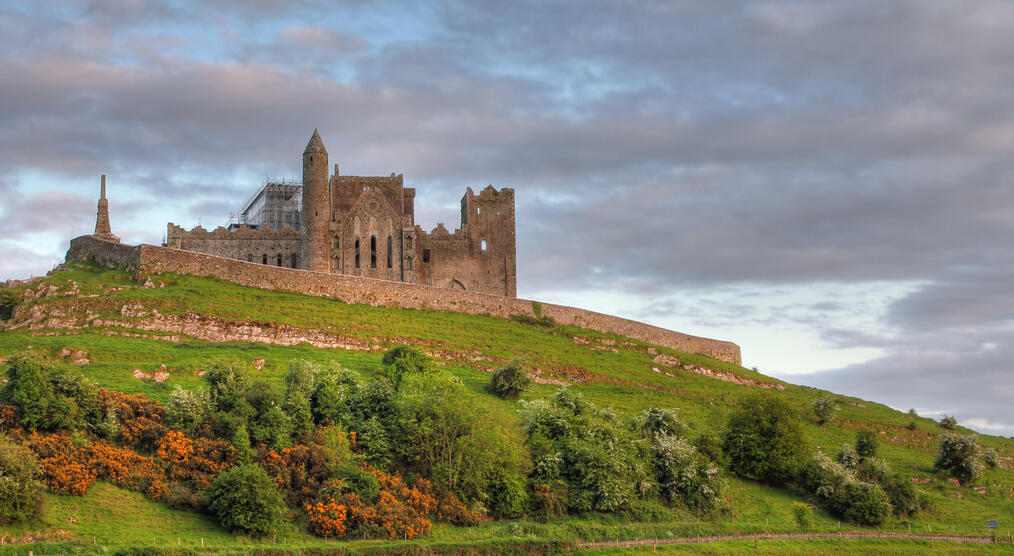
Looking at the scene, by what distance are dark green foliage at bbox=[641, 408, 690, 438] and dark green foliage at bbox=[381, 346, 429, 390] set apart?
1363cm

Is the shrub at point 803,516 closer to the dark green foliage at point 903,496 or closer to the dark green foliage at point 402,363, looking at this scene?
the dark green foliage at point 903,496

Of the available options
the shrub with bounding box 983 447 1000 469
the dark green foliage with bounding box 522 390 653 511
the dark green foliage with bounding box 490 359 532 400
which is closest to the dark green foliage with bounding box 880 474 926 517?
the shrub with bounding box 983 447 1000 469

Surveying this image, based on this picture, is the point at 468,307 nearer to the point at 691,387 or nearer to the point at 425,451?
the point at 691,387

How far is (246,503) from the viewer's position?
4369 centimetres

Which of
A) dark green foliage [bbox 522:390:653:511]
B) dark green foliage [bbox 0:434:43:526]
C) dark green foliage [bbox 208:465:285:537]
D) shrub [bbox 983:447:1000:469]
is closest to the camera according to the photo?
dark green foliage [bbox 0:434:43:526]

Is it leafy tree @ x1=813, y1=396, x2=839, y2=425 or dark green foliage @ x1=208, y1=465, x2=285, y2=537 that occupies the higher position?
leafy tree @ x1=813, y1=396, x2=839, y2=425

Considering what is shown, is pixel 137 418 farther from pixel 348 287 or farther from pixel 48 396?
pixel 348 287

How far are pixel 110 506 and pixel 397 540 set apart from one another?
1168 cm

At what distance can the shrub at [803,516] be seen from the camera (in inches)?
2203

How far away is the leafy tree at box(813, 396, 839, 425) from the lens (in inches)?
3137

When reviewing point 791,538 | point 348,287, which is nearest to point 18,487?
point 791,538

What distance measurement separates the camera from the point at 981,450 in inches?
3004

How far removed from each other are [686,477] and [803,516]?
252 inches

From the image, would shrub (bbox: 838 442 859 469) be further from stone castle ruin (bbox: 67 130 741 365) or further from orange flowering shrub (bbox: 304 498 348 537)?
orange flowering shrub (bbox: 304 498 348 537)
